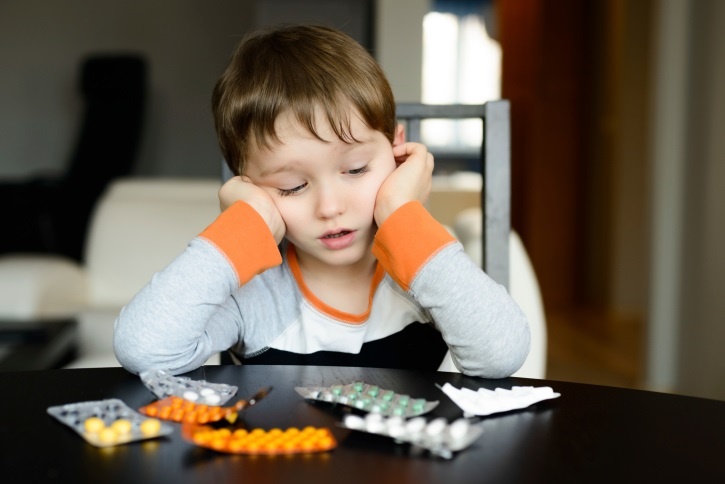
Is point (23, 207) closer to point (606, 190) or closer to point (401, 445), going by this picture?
point (606, 190)

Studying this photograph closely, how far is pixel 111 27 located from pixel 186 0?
532mm

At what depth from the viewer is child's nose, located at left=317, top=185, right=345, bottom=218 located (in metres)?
0.91

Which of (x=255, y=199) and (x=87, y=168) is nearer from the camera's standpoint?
(x=255, y=199)

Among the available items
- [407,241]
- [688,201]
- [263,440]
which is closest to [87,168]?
[688,201]

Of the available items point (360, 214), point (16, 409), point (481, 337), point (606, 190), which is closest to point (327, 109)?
point (360, 214)

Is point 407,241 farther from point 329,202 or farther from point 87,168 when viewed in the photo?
point 87,168

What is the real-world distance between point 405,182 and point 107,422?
0.46m

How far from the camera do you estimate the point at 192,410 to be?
2.09ft

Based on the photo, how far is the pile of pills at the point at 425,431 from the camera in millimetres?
558

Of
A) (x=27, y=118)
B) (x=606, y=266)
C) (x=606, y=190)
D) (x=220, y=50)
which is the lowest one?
(x=606, y=266)

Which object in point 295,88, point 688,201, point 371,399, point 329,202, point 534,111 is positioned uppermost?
point 295,88

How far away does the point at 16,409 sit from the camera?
66 cm

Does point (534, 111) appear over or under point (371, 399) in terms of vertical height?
under

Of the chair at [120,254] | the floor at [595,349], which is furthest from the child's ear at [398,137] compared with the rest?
the floor at [595,349]
